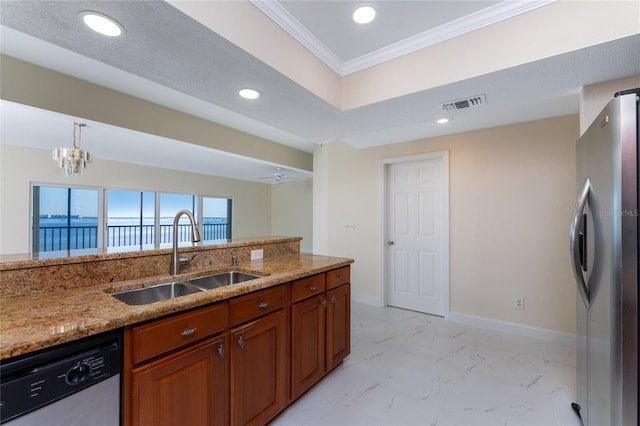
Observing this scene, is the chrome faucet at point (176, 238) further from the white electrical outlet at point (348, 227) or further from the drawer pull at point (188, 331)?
the white electrical outlet at point (348, 227)

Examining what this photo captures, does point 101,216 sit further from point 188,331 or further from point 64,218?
point 188,331

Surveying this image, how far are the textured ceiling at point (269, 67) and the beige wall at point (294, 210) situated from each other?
5.74m

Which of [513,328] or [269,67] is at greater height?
[269,67]

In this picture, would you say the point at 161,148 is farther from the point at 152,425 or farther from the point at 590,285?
the point at 590,285

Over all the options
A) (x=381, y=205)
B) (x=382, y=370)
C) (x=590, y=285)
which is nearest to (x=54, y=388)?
(x=382, y=370)

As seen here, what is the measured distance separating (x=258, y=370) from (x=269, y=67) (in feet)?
5.73

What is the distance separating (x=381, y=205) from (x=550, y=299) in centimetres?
210

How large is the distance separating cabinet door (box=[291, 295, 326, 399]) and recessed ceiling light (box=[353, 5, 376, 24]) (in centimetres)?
183

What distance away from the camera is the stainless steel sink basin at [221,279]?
1909 millimetres

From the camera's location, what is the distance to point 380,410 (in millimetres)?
1882

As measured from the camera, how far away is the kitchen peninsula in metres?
1.08

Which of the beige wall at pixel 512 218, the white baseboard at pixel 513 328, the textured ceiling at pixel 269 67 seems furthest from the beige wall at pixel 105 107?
the white baseboard at pixel 513 328

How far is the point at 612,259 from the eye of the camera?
47.3 inches

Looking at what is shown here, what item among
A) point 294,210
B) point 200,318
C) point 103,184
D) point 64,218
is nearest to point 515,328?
point 200,318
